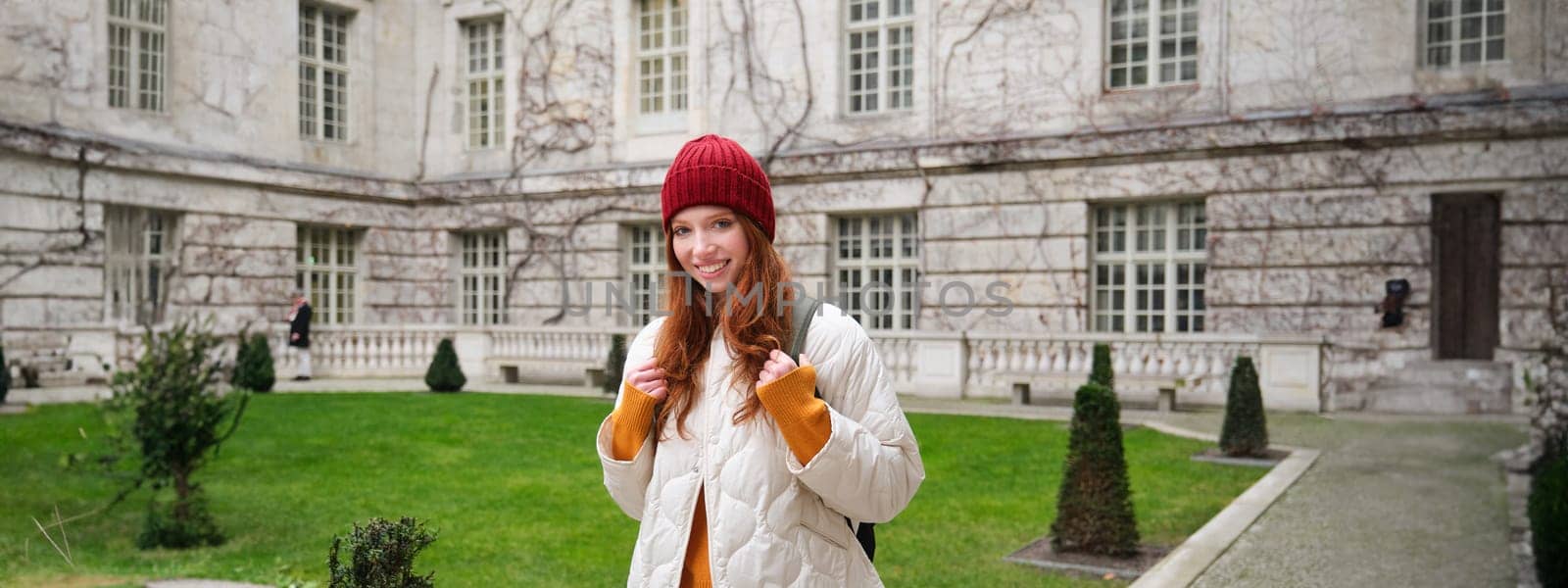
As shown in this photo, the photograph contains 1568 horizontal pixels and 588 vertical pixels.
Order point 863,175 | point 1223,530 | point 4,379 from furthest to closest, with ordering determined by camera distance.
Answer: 1. point 863,175
2. point 1223,530
3. point 4,379

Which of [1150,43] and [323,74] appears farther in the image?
[1150,43]

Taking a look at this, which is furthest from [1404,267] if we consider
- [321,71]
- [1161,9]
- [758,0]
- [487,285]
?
[487,285]

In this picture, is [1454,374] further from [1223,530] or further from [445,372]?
[445,372]

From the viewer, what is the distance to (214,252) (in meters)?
7.21

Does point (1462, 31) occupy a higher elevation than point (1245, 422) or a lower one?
higher

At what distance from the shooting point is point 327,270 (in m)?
10.7

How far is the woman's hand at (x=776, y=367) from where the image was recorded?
1.90 metres

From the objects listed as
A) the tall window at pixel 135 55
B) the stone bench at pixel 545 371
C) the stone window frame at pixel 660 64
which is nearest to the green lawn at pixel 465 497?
the tall window at pixel 135 55

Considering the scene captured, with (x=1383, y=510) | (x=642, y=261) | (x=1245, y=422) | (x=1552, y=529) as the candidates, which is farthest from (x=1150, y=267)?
(x=1552, y=529)

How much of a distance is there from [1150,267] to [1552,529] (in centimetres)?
922

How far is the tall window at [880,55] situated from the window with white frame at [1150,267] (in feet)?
10.4

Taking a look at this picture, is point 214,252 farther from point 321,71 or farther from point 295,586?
point 295,586

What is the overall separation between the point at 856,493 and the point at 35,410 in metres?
4.32

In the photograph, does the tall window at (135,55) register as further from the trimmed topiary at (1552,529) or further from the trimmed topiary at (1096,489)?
the trimmed topiary at (1552,529)
